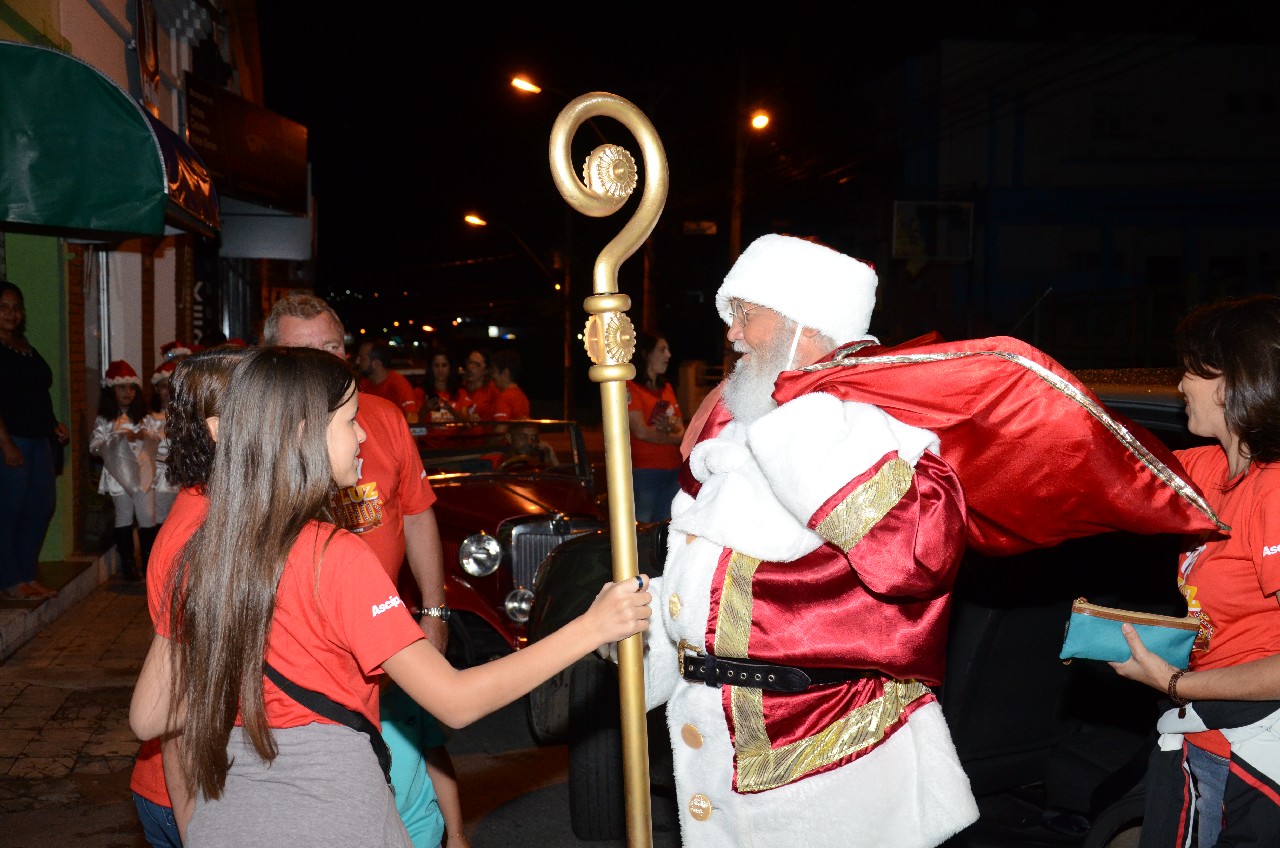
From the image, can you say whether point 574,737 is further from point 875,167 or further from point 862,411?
point 875,167

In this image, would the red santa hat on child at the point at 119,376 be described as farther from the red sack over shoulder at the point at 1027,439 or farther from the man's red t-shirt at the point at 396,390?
the red sack over shoulder at the point at 1027,439

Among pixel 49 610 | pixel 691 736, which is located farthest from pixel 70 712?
pixel 691 736

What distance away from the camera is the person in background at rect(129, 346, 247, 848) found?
2430 millimetres

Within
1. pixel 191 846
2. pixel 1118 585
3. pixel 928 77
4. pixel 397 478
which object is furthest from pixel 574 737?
pixel 928 77

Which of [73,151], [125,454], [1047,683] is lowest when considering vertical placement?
[1047,683]

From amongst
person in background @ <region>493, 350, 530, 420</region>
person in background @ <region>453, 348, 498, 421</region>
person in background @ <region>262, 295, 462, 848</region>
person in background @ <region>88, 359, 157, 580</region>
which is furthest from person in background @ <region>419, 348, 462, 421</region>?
person in background @ <region>262, 295, 462, 848</region>

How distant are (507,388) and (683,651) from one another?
26.0 ft

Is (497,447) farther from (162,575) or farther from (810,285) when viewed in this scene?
(162,575)

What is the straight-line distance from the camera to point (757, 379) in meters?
2.91

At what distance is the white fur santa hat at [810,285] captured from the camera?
289 cm

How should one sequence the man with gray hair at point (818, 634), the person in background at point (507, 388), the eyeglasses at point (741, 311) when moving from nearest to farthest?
the man with gray hair at point (818, 634), the eyeglasses at point (741, 311), the person in background at point (507, 388)

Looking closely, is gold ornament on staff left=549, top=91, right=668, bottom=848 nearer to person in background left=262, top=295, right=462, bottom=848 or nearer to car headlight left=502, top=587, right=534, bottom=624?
person in background left=262, top=295, right=462, bottom=848

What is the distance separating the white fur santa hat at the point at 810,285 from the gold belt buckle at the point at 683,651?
0.86 meters

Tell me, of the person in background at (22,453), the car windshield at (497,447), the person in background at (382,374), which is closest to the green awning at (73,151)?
the person in background at (22,453)
